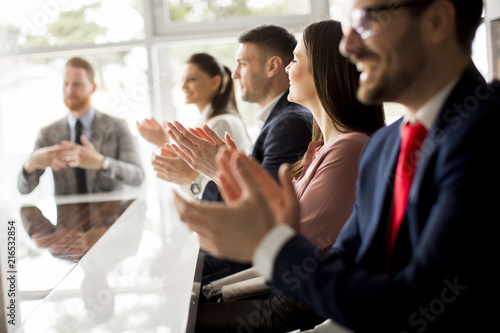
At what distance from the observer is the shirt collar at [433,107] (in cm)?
90

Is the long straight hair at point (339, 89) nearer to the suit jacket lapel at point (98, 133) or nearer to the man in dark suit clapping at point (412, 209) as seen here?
the man in dark suit clapping at point (412, 209)

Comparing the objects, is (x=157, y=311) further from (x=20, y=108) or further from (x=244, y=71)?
(x=20, y=108)

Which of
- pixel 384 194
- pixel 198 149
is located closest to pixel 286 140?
pixel 198 149

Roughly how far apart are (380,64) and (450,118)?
0.15 m

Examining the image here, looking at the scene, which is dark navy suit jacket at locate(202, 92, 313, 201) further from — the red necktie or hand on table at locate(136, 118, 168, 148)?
the red necktie

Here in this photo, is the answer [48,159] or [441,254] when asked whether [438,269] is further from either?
[48,159]

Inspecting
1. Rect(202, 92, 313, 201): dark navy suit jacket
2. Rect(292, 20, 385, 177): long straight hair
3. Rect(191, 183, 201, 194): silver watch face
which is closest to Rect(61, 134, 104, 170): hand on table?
Rect(191, 183, 201, 194): silver watch face

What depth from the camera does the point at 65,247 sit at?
5.97ft

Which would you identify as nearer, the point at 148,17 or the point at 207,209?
the point at 207,209

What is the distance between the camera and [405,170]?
0.94 meters

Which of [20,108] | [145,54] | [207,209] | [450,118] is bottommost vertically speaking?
[207,209]

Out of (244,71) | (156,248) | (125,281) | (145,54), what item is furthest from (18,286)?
(145,54)

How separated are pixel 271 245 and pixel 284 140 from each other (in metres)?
1.25

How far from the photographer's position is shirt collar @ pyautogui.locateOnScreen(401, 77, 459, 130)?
0.90m
